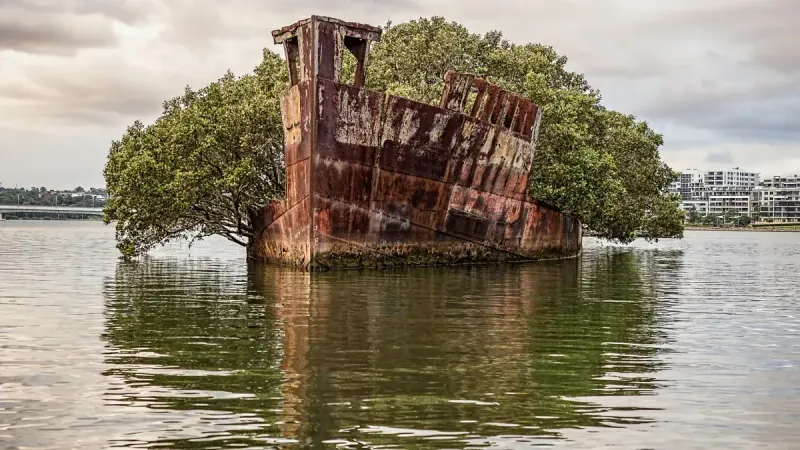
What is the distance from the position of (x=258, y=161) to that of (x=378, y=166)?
8.87 m

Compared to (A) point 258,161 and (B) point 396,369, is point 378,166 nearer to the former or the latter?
(A) point 258,161

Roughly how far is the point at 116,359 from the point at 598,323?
7.91 m

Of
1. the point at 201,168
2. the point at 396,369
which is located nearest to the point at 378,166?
the point at 201,168

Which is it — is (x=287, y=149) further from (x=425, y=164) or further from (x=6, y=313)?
(x=6, y=313)

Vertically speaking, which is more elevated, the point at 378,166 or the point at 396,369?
the point at 378,166

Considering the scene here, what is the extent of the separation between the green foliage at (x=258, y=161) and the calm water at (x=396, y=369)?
11.2 m

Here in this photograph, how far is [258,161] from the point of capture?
36094 millimetres

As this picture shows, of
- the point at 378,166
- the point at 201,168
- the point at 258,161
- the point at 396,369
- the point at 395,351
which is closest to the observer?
the point at 396,369

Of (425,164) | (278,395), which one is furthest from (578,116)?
(278,395)

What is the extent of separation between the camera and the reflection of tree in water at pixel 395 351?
891 centimetres

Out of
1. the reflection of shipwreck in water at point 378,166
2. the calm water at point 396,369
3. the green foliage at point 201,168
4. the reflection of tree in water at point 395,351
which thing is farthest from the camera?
the green foliage at point 201,168

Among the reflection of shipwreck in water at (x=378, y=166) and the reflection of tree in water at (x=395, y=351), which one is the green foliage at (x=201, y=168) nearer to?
the reflection of shipwreck in water at (x=378, y=166)

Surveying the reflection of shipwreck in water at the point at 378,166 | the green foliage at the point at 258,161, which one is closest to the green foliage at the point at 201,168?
the green foliage at the point at 258,161

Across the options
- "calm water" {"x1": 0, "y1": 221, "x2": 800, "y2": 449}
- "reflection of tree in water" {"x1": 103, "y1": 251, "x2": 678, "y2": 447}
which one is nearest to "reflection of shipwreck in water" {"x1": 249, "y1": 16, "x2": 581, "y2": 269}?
"reflection of tree in water" {"x1": 103, "y1": 251, "x2": 678, "y2": 447}
